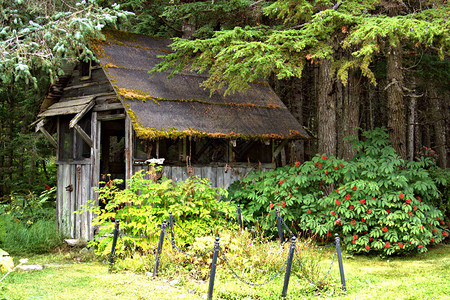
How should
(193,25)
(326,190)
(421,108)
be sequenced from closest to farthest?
(326,190) → (193,25) → (421,108)

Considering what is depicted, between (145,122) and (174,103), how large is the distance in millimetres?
1335

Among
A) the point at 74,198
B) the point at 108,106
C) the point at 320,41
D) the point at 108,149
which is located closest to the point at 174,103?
the point at 108,106

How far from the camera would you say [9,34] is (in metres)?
9.67

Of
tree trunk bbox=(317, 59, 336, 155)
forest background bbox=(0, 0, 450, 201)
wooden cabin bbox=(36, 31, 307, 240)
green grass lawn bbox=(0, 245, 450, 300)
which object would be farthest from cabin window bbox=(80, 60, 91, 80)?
tree trunk bbox=(317, 59, 336, 155)

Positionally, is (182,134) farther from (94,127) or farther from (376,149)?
(376,149)

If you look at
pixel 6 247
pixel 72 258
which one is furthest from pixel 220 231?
pixel 6 247

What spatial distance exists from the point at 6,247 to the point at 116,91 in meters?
4.14

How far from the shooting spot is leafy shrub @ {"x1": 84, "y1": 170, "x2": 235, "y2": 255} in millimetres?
8242

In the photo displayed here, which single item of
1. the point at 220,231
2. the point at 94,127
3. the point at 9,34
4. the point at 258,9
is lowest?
the point at 220,231

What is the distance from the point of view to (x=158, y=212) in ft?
27.4

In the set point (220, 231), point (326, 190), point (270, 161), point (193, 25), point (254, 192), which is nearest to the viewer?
point (220, 231)

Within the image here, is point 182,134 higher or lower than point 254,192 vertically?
higher

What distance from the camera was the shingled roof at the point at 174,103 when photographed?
31.7 ft

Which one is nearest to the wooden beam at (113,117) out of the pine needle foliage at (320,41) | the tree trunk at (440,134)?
the pine needle foliage at (320,41)
